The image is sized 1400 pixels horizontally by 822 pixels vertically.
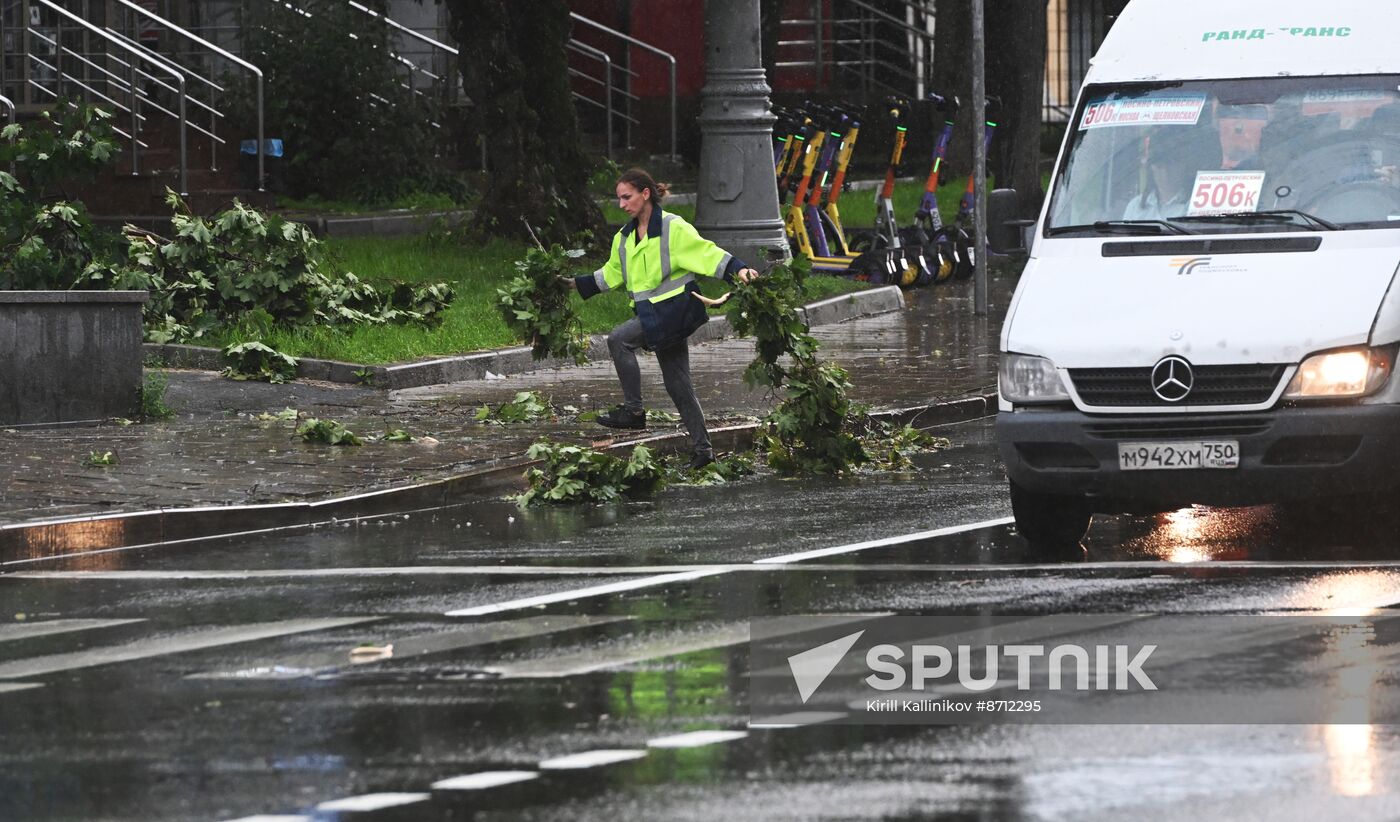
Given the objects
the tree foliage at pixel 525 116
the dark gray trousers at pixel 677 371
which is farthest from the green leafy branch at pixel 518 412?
the tree foliage at pixel 525 116

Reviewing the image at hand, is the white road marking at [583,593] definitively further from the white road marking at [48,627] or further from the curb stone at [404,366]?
the curb stone at [404,366]

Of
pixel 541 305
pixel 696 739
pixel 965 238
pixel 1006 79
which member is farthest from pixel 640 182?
pixel 1006 79

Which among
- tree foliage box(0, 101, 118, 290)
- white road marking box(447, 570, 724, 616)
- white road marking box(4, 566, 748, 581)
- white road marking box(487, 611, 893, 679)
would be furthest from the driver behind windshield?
tree foliage box(0, 101, 118, 290)

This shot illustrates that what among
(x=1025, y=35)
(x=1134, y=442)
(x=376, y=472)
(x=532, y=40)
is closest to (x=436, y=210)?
(x=532, y=40)

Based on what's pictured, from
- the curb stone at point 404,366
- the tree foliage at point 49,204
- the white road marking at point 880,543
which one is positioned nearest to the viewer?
the white road marking at point 880,543

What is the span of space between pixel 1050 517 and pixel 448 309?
9050mm

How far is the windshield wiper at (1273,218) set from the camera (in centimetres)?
1017

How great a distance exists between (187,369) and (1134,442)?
340 inches

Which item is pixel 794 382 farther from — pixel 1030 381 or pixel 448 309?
pixel 448 309

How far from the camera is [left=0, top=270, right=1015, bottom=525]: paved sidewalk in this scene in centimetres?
1183

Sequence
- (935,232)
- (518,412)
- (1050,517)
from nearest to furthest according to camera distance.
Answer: (1050,517), (518,412), (935,232)

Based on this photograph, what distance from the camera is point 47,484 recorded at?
11.9m

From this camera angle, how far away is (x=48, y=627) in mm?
8750

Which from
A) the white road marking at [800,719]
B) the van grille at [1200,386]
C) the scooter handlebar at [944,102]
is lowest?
the white road marking at [800,719]
